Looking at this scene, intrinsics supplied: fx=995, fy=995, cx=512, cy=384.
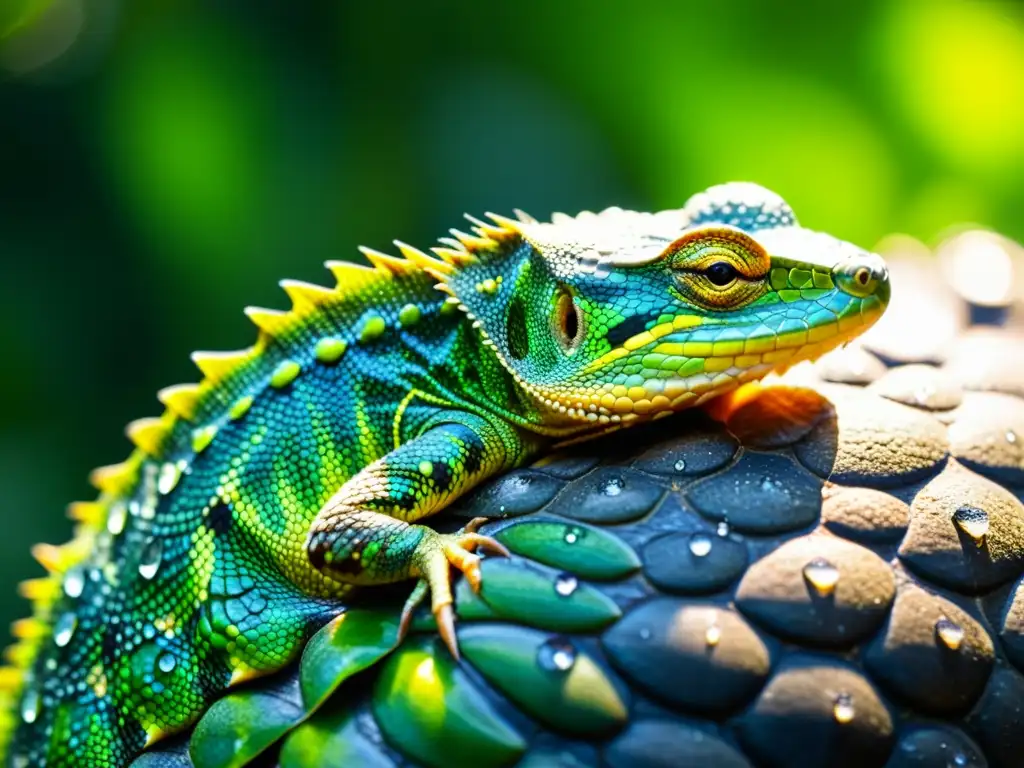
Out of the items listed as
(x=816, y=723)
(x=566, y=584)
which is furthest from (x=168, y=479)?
(x=816, y=723)

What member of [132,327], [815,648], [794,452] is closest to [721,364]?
[794,452]

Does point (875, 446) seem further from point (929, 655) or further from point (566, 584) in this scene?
point (566, 584)

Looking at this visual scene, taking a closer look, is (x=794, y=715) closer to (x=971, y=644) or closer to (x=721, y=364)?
(x=971, y=644)

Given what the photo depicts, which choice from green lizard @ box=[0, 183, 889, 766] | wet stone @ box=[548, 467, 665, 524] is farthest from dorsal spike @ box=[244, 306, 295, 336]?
wet stone @ box=[548, 467, 665, 524]

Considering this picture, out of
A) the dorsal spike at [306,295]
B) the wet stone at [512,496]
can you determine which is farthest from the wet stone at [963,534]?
the dorsal spike at [306,295]

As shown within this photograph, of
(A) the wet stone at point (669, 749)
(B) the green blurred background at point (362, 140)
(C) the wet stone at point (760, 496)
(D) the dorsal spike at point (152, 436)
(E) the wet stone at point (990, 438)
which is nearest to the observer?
(A) the wet stone at point (669, 749)

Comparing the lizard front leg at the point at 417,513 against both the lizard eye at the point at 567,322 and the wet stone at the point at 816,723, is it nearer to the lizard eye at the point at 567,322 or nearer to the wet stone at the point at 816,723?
the lizard eye at the point at 567,322

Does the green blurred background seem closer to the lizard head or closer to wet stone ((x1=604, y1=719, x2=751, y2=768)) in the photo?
the lizard head
